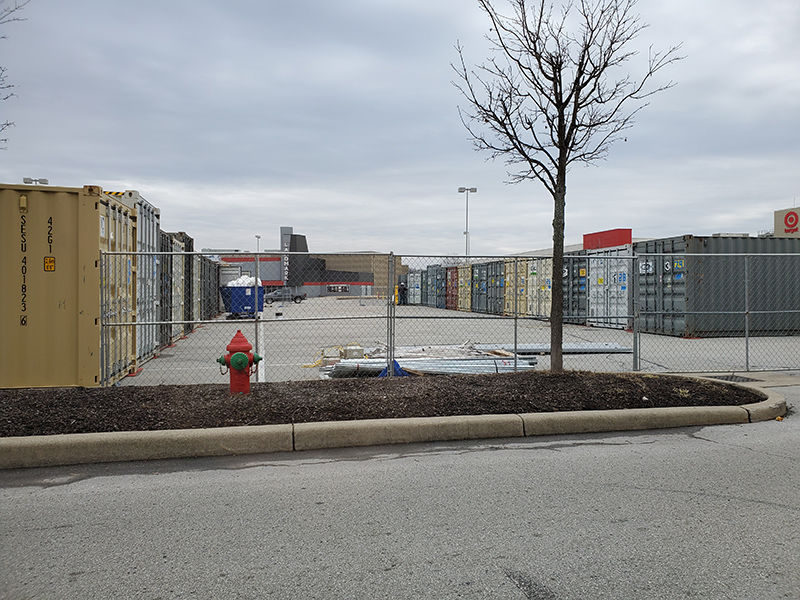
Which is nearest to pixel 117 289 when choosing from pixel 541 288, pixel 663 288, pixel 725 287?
pixel 663 288

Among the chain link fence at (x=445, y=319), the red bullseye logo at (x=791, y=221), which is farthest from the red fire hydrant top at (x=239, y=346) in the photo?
the red bullseye logo at (x=791, y=221)

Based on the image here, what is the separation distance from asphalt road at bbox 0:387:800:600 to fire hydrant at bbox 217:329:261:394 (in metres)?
1.63

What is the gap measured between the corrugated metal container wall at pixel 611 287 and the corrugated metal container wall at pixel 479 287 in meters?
8.88

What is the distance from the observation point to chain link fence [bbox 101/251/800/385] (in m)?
9.97

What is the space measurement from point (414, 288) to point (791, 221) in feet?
82.9

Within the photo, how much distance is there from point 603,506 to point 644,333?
17192mm

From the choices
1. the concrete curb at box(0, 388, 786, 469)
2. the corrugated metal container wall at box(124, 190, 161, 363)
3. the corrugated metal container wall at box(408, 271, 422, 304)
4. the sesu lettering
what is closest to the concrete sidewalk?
the concrete curb at box(0, 388, 786, 469)

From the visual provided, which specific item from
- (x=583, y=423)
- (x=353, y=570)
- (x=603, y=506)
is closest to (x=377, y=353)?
(x=583, y=423)

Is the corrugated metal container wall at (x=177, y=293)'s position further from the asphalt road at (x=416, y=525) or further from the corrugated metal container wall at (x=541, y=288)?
the corrugated metal container wall at (x=541, y=288)

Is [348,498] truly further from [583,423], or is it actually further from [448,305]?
[448,305]

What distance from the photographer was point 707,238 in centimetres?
1898

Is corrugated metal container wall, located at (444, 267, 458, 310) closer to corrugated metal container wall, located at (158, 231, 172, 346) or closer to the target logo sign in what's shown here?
the target logo sign

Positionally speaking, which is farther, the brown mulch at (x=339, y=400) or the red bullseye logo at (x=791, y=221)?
the red bullseye logo at (x=791, y=221)

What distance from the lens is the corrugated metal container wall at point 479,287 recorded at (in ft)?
107
